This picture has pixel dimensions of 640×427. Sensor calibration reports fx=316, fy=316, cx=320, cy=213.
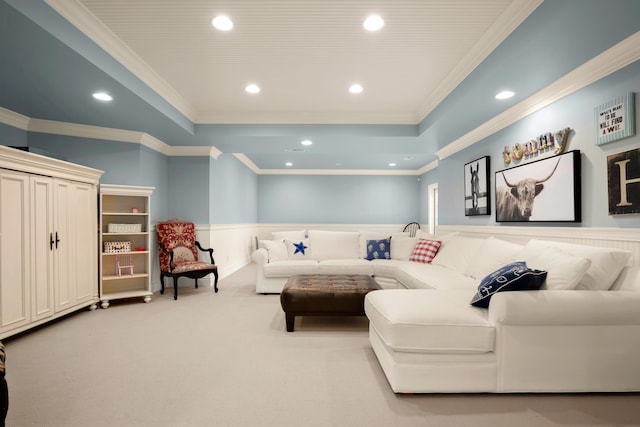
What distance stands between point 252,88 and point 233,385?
3.10 meters

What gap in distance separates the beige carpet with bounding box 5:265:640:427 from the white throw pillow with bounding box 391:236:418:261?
2.06 metres

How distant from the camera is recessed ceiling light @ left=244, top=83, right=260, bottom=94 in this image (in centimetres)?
365

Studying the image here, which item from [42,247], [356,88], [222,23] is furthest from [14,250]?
[356,88]

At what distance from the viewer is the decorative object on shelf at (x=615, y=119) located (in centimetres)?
219

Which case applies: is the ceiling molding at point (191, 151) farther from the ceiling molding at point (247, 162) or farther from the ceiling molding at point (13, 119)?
the ceiling molding at point (13, 119)

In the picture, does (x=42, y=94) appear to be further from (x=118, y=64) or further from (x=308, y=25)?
(x=308, y=25)

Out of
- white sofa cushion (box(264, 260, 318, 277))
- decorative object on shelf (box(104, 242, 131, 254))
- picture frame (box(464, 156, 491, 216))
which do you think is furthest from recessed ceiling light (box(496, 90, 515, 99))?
decorative object on shelf (box(104, 242, 131, 254))

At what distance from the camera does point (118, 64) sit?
2.87 metres

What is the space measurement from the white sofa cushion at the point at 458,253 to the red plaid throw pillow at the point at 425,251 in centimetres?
9

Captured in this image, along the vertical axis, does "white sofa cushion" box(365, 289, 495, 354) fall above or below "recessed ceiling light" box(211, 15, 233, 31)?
below

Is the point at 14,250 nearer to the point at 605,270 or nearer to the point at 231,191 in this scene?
the point at 231,191

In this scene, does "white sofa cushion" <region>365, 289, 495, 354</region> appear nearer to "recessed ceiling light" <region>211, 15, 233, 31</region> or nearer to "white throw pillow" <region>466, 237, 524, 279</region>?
"white throw pillow" <region>466, 237, 524, 279</region>

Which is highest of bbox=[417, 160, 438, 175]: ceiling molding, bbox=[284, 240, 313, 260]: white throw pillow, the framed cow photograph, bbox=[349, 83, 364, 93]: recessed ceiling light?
bbox=[349, 83, 364, 93]: recessed ceiling light

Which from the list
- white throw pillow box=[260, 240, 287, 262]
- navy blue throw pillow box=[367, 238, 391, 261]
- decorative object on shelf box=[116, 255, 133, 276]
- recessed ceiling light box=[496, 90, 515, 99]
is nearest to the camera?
recessed ceiling light box=[496, 90, 515, 99]
